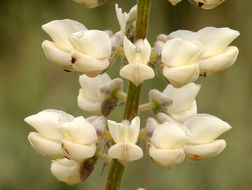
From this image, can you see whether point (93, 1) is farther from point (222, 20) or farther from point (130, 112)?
point (222, 20)

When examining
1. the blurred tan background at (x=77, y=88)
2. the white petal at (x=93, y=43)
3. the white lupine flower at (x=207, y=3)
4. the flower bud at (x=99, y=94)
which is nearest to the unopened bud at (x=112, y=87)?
the flower bud at (x=99, y=94)

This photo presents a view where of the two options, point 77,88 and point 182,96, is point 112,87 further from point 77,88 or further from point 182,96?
point 77,88

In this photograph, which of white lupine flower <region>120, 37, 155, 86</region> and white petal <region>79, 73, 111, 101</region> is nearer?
white lupine flower <region>120, 37, 155, 86</region>

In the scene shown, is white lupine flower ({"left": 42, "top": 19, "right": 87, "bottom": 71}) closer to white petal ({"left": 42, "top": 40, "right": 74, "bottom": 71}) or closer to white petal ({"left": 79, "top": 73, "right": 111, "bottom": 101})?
white petal ({"left": 42, "top": 40, "right": 74, "bottom": 71})

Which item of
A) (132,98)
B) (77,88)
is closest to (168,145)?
(132,98)

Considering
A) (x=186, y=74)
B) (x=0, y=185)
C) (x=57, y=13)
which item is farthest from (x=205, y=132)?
(x=57, y=13)

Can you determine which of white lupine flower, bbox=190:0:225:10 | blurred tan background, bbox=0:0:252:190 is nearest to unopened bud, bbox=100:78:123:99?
white lupine flower, bbox=190:0:225:10
